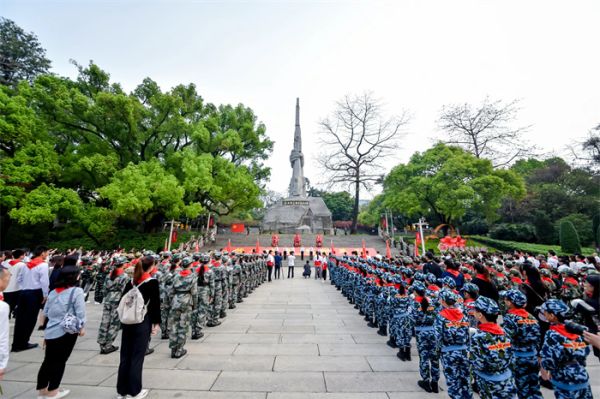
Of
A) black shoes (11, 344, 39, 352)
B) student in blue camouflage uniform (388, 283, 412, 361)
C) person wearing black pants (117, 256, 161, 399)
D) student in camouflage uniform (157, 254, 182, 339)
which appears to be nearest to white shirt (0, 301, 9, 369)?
person wearing black pants (117, 256, 161, 399)

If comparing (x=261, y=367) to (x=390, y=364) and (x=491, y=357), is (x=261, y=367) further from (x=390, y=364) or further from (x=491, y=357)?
(x=491, y=357)

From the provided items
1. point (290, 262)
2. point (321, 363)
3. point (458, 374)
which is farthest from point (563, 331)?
point (290, 262)

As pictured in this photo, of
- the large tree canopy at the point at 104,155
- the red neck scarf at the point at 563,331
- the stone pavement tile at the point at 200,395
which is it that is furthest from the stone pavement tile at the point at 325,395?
the large tree canopy at the point at 104,155

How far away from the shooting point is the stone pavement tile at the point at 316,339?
19.4ft

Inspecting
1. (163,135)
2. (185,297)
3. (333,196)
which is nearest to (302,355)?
(185,297)

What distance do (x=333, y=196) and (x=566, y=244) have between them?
39.7 m

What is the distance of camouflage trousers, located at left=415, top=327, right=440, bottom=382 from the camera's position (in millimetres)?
3848

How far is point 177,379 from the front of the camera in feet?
13.8

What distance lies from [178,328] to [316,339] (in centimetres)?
293

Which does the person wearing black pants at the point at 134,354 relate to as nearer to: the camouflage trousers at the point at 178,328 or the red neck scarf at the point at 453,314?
the camouflage trousers at the point at 178,328

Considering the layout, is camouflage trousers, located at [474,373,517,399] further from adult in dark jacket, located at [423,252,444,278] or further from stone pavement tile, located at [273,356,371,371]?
adult in dark jacket, located at [423,252,444,278]

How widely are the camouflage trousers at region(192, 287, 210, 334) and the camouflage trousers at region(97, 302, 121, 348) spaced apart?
1507mm

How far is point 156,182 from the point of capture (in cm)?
1900

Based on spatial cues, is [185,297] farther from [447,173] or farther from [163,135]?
[447,173]
